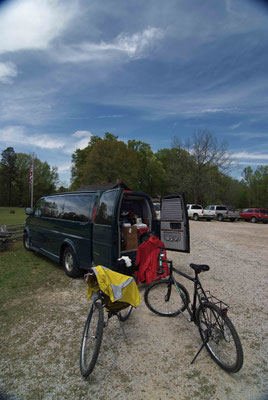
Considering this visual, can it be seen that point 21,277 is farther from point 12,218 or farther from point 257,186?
point 257,186

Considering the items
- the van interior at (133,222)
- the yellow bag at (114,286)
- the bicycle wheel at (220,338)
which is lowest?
the bicycle wheel at (220,338)

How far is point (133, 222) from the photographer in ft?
19.7

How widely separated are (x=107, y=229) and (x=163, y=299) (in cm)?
160

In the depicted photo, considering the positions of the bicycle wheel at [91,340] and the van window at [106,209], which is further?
the van window at [106,209]

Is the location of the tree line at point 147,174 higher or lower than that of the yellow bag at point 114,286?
higher

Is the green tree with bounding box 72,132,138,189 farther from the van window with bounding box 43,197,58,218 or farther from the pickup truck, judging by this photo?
the van window with bounding box 43,197,58,218

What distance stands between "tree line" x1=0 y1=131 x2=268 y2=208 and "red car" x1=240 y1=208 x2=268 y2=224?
33.8ft

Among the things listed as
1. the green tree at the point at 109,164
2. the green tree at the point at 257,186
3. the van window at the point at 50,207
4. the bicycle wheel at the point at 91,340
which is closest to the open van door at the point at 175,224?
the van window at the point at 50,207

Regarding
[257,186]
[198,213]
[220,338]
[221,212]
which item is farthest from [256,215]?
[220,338]

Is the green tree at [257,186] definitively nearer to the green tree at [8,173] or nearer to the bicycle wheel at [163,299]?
the bicycle wheel at [163,299]

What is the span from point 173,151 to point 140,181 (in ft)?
49.0

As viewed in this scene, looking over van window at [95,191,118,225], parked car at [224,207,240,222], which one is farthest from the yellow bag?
parked car at [224,207,240,222]

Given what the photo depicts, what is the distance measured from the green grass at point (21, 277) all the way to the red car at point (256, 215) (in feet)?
85.3

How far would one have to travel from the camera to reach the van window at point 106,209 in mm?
4589
